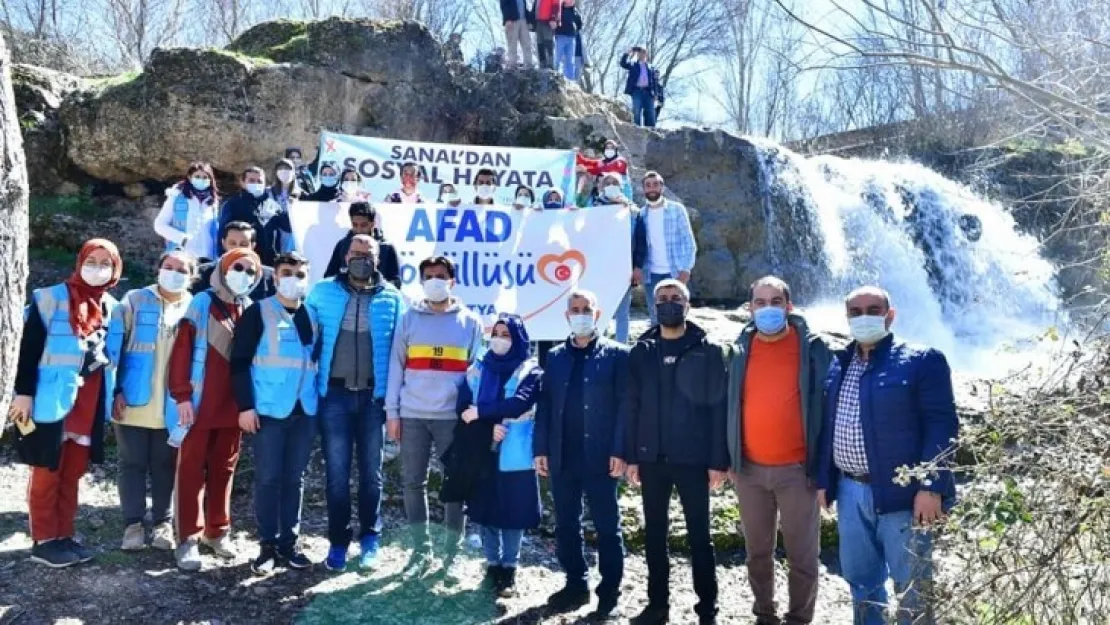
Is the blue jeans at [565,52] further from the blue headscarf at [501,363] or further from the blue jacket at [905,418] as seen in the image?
the blue jacket at [905,418]

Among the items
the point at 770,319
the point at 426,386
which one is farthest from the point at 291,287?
the point at 770,319

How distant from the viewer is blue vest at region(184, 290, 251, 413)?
5.07 metres

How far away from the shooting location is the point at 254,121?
11523 mm

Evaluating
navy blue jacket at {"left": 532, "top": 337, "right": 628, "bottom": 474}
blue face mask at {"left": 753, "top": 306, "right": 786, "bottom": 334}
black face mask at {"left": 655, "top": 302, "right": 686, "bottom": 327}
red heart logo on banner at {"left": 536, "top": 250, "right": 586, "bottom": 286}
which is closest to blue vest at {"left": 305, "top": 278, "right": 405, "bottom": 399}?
navy blue jacket at {"left": 532, "top": 337, "right": 628, "bottom": 474}

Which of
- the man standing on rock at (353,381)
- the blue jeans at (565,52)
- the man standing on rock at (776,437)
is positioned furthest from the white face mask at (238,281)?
the blue jeans at (565,52)

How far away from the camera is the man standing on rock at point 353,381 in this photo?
17.0 feet

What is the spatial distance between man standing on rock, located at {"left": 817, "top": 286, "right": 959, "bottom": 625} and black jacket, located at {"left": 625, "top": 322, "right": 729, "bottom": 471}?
1.87 ft

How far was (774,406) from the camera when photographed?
461cm

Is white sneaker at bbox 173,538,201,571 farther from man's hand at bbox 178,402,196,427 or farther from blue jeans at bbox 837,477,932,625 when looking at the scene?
blue jeans at bbox 837,477,932,625

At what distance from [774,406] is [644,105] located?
457 inches

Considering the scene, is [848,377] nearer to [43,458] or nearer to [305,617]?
Answer: [305,617]

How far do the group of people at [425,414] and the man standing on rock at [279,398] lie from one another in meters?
0.01

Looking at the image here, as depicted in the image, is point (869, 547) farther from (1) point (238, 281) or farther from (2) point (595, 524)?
(1) point (238, 281)

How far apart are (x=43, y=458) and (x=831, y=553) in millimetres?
5079
